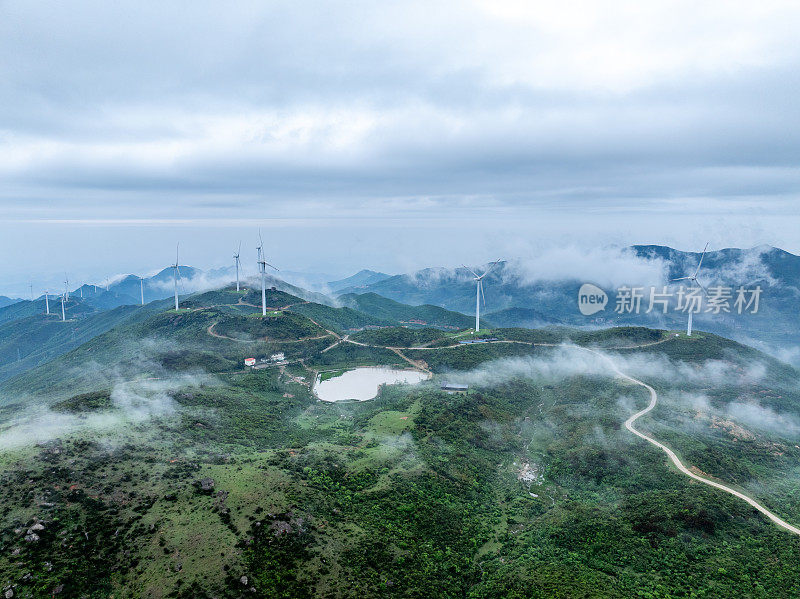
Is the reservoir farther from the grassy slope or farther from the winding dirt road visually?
the winding dirt road

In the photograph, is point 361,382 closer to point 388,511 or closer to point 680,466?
point 388,511

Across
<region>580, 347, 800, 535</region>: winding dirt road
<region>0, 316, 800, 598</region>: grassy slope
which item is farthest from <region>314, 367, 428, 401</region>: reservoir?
<region>580, 347, 800, 535</region>: winding dirt road

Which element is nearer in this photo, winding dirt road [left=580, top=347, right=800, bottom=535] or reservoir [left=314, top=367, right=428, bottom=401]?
winding dirt road [left=580, top=347, right=800, bottom=535]

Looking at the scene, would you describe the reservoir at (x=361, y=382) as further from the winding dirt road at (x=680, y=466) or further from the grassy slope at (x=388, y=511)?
the winding dirt road at (x=680, y=466)

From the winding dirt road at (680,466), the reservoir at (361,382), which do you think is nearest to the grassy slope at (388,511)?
the winding dirt road at (680,466)

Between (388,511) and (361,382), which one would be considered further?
(361,382)

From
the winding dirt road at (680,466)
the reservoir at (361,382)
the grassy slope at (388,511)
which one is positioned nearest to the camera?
the grassy slope at (388,511)

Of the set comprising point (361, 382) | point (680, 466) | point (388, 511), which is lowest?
point (361, 382)

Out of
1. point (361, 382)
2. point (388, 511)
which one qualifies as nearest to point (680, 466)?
point (388, 511)
